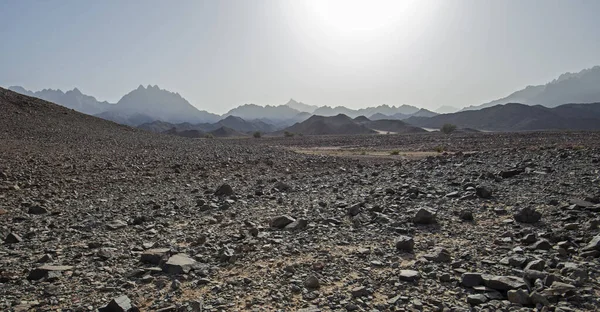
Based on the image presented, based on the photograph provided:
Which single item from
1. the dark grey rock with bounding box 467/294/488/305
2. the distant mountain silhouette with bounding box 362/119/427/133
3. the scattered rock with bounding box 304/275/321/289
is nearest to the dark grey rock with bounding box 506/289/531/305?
the dark grey rock with bounding box 467/294/488/305

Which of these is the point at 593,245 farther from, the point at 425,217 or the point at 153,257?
the point at 153,257

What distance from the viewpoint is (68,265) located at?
5.41 m

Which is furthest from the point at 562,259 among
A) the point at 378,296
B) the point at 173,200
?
the point at 173,200

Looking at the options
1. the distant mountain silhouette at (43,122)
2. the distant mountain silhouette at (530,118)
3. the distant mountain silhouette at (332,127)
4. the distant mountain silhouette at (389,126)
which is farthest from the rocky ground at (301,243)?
the distant mountain silhouette at (530,118)

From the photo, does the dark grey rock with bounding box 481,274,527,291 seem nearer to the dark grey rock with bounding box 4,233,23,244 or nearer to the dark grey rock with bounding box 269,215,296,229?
the dark grey rock with bounding box 269,215,296,229

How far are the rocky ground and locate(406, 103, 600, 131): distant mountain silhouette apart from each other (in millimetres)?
127519

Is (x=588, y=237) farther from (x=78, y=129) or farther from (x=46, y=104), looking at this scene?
(x=46, y=104)

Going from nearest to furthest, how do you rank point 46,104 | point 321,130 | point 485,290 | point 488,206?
point 485,290 → point 488,206 → point 46,104 → point 321,130

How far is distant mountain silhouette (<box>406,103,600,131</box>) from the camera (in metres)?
118

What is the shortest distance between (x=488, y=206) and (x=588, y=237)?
2720 millimetres

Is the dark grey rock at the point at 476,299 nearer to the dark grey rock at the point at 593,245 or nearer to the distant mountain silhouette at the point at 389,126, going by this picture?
the dark grey rock at the point at 593,245

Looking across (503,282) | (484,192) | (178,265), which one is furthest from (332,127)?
(503,282)

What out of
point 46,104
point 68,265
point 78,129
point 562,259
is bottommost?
point 68,265

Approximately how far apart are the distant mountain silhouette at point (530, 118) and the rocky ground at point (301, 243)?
128m
